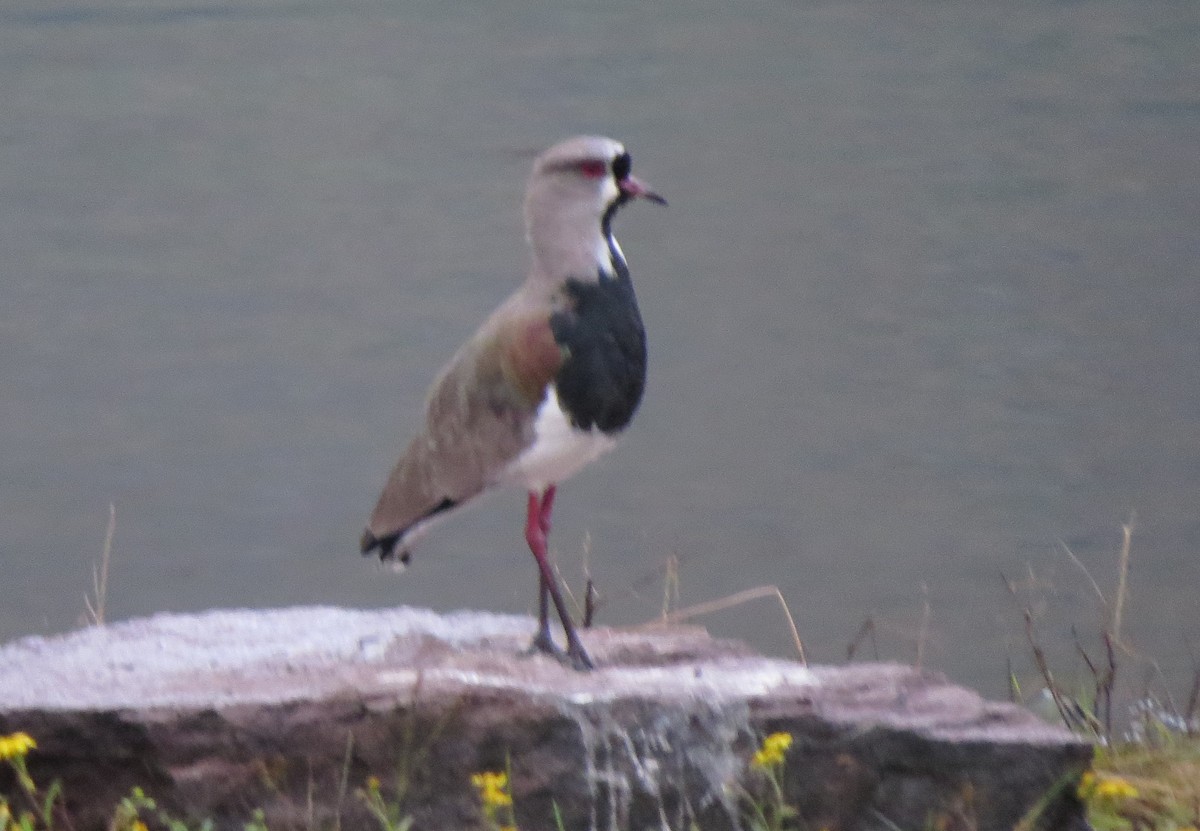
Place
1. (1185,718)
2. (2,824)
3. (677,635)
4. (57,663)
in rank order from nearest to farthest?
(2,824)
(57,663)
(677,635)
(1185,718)

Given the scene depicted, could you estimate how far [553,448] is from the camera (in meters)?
3.18

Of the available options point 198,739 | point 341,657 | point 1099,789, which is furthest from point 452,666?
point 1099,789

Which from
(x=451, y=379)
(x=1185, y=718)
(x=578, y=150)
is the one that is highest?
(x=578, y=150)

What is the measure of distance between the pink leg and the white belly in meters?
0.08

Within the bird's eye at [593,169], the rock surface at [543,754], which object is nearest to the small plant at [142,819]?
the rock surface at [543,754]

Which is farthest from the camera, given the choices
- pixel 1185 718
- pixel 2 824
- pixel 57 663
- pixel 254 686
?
pixel 1185 718

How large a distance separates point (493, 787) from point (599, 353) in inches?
34.6

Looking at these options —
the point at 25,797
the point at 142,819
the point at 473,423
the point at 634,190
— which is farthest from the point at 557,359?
the point at 25,797

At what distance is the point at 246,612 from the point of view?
379cm

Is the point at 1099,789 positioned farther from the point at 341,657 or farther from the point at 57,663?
the point at 57,663

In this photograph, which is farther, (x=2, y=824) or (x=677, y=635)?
(x=677, y=635)

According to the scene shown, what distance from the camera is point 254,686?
118 inches

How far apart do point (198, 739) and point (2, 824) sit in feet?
1.10

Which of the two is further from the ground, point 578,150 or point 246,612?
point 578,150
